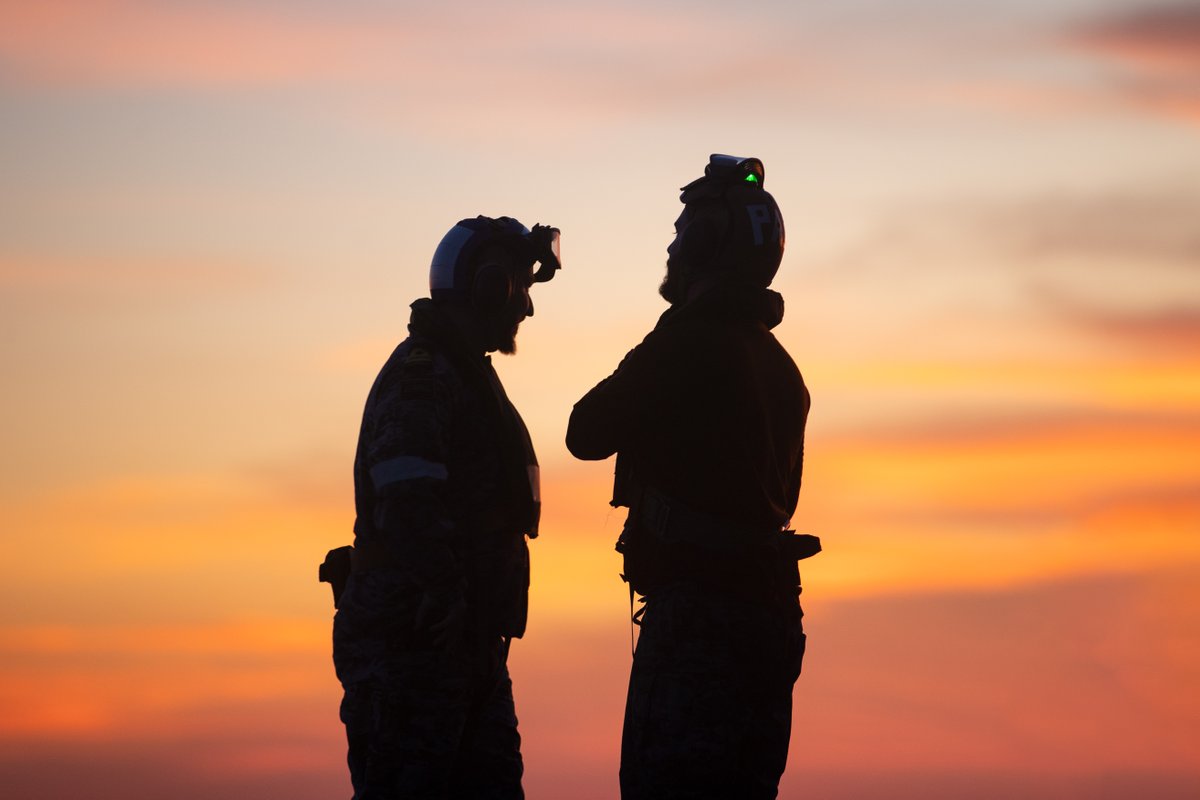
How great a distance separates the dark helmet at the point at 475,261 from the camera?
33.0ft

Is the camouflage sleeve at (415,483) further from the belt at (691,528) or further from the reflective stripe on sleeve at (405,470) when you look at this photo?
the belt at (691,528)

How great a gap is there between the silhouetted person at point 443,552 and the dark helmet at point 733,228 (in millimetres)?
1206

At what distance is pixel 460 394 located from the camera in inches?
381

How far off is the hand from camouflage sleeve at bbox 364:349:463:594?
1.8 inches

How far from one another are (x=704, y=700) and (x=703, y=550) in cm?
82

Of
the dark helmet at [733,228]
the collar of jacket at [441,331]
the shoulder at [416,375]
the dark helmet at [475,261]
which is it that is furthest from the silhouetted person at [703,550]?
the dark helmet at [475,261]

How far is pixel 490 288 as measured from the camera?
10094 millimetres

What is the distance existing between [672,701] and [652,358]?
1.90 meters

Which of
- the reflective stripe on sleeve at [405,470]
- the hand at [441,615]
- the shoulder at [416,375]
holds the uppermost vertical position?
the shoulder at [416,375]

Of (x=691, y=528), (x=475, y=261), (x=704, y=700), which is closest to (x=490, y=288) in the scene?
(x=475, y=261)

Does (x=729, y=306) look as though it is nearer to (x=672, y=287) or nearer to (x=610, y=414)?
(x=672, y=287)

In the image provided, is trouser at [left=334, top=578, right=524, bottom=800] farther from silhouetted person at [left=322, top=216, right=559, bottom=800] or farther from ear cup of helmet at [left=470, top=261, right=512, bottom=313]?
ear cup of helmet at [left=470, top=261, right=512, bottom=313]

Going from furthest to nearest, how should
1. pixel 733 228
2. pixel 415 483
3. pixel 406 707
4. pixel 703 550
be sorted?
pixel 733 228, pixel 406 707, pixel 703 550, pixel 415 483

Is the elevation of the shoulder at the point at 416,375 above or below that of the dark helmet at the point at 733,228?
below
